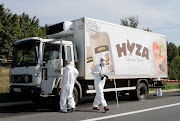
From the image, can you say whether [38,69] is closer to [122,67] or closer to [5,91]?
[122,67]

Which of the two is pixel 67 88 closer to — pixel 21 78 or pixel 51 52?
pixel 51 52

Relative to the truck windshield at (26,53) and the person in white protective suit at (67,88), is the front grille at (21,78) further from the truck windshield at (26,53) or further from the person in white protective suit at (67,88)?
the person in white protective suit at (67,88)

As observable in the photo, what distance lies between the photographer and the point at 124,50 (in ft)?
37.1

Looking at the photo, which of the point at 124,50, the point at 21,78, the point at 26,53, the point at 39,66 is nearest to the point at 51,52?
the point at 39,66

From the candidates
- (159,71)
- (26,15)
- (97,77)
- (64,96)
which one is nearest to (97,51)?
(97,77)

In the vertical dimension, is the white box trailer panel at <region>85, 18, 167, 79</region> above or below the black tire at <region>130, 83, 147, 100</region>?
above

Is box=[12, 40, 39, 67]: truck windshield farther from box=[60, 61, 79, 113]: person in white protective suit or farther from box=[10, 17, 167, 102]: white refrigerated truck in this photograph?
box=[60, 61, 79, 113]: person in white protective suit

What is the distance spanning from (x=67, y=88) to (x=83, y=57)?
1.73 metres

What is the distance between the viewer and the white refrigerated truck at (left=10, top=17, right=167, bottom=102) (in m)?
8.72

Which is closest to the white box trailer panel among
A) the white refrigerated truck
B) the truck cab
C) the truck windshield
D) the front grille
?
the white refrigerated truck

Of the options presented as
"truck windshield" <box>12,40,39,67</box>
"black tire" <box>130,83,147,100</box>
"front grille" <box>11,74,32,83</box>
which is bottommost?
"black tire" <box>130,83,147,100</box>

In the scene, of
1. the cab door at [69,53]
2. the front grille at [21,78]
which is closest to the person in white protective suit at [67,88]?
the cab door at [69,53]

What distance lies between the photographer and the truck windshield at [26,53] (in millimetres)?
8789

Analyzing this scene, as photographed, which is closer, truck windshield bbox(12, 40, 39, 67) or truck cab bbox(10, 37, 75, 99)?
truck cab bbox(10, 37, 75, 99)
